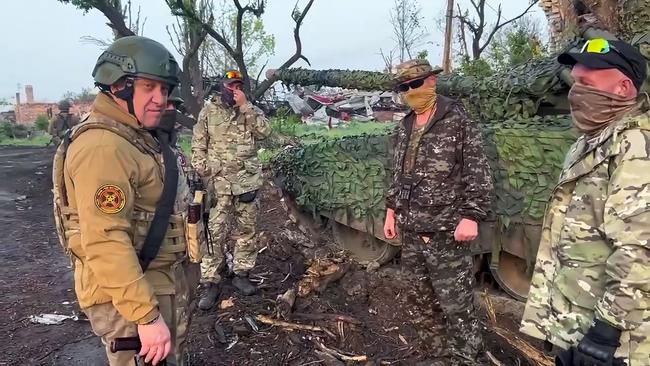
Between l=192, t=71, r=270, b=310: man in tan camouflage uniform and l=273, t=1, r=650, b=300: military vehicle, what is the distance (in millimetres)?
753

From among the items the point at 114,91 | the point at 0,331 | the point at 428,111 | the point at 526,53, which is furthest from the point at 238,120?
the point at 526,53

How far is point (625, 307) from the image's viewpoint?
173cm

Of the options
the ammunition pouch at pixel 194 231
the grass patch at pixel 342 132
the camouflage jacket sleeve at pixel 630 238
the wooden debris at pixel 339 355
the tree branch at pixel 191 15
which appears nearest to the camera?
the camouflage jacket sleeve at pixel 630 238

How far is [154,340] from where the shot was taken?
1.99 m

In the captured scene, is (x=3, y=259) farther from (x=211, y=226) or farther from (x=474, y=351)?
(x=474, y=351)

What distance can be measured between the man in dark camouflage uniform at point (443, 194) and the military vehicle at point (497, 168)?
874mm

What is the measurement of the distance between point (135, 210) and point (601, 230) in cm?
157

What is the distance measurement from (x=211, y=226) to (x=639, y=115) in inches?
138

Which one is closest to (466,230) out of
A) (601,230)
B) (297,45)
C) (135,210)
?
(601,230)

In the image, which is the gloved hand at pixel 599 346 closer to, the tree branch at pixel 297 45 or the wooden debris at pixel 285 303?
the wooden debris at pixel 285 303

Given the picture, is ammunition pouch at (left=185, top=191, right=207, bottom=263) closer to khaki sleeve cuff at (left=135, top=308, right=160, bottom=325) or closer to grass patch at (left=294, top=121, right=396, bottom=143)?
khaki sleeve cuff at (left=135, top=308, right=160, bottom=325)

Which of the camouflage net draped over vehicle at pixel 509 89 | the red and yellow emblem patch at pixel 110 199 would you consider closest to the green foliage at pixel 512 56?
the camouflage net draped over vehicle at pixel 509 89

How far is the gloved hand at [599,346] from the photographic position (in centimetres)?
174

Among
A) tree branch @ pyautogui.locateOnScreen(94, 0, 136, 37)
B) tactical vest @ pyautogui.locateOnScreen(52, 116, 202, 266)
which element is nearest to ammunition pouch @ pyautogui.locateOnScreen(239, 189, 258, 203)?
tactical vest @ pyautogui.locateOnScreen(52, 116, 202, 266)
